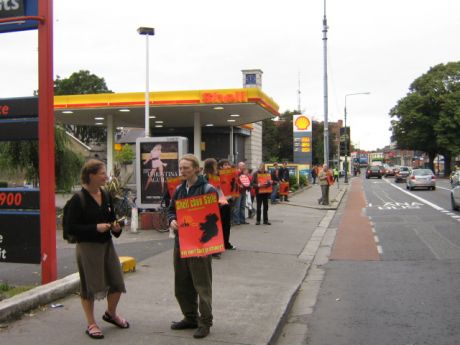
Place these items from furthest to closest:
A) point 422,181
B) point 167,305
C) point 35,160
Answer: point 422,181
point 35,160
point 167,305

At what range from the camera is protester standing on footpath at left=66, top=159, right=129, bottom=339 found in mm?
4754

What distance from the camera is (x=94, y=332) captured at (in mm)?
4836

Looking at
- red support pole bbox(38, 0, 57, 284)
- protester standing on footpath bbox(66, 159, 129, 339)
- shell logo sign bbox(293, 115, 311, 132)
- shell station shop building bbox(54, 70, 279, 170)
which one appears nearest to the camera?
protester standing on footpath bbox(66, 159, 129, 339)

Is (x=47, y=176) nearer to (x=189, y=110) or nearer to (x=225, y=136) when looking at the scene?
(x=189, y=110)

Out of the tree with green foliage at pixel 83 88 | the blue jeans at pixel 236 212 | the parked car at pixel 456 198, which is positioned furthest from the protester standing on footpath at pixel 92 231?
the tree with green foliage at pixel 83 88

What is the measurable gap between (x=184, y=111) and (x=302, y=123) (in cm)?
2420

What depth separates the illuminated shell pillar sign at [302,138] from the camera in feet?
148

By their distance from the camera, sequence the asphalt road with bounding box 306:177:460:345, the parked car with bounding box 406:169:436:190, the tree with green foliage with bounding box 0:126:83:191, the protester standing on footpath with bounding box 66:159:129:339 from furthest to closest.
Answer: the parked car with bounding box 406:169:436:190 < the tree with green foliage with bounding box 0:126:83:191 < the asphalt road with bounding box 306:177:460:345 < the protester standing on footpath with bounding box 66:159:129:339

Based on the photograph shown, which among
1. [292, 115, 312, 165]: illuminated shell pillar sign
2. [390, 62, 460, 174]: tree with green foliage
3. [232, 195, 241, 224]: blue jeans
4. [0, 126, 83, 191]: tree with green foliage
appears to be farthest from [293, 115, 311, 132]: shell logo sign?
[232, 195, 241, 224]: blue jeans

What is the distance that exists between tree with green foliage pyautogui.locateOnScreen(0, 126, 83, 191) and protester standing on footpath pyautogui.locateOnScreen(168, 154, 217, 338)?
11212 mm

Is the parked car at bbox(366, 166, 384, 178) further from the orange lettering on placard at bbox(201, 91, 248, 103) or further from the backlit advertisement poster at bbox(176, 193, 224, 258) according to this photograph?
the backlit advertisement poster at bbox(176, 193, 224, 258)

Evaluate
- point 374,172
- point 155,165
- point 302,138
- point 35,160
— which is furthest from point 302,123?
point 35,160

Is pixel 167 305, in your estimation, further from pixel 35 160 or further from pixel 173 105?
pixel 173 105

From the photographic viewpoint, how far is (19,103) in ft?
22.5
